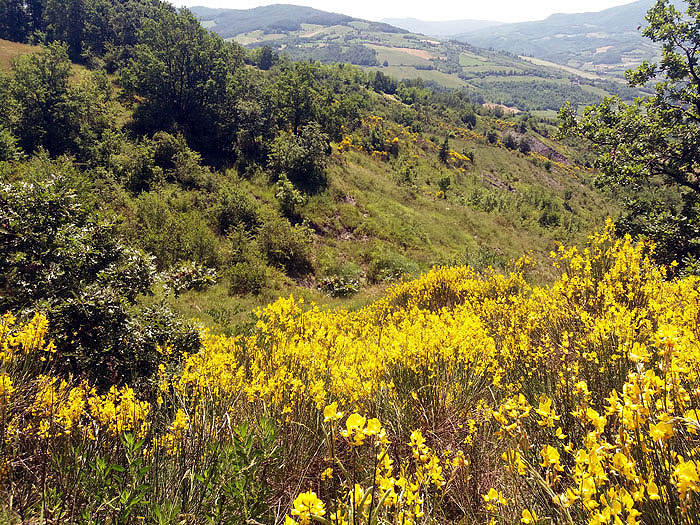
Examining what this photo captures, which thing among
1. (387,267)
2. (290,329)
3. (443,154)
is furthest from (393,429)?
(443,154)

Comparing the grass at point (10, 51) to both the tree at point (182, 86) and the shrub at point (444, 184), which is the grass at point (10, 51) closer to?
the tree at point (182, 86)

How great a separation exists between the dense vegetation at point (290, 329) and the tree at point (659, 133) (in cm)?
8

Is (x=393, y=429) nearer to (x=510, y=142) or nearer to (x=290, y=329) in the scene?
(x=290, y=329)

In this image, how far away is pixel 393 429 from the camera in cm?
243

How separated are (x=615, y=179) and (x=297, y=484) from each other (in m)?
8.85

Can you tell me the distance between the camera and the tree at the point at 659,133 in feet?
23.2

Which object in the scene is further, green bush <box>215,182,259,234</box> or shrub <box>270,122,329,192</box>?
shrub <box>270,122,329,192</box>

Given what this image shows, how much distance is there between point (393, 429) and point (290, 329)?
185cm

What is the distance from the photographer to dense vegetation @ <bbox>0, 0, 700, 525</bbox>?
1505 millimetres

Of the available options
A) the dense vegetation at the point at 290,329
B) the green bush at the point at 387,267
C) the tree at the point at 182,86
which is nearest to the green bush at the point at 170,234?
the dense vegetation at the point at 290,329

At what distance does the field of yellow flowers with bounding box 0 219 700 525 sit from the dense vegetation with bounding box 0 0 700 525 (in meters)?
0.02

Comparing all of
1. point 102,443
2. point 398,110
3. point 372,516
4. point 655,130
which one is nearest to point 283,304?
point 102,443

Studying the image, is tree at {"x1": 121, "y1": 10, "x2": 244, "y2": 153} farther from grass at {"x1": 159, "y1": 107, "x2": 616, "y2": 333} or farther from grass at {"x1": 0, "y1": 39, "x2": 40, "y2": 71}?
grass at {"x1": 0, "y1": 39, "x2": 40, "y2": 71}

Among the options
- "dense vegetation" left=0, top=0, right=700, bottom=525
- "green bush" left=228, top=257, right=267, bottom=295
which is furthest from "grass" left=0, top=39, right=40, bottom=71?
"green bush" left=228, top=257, right=267, bottom=295
